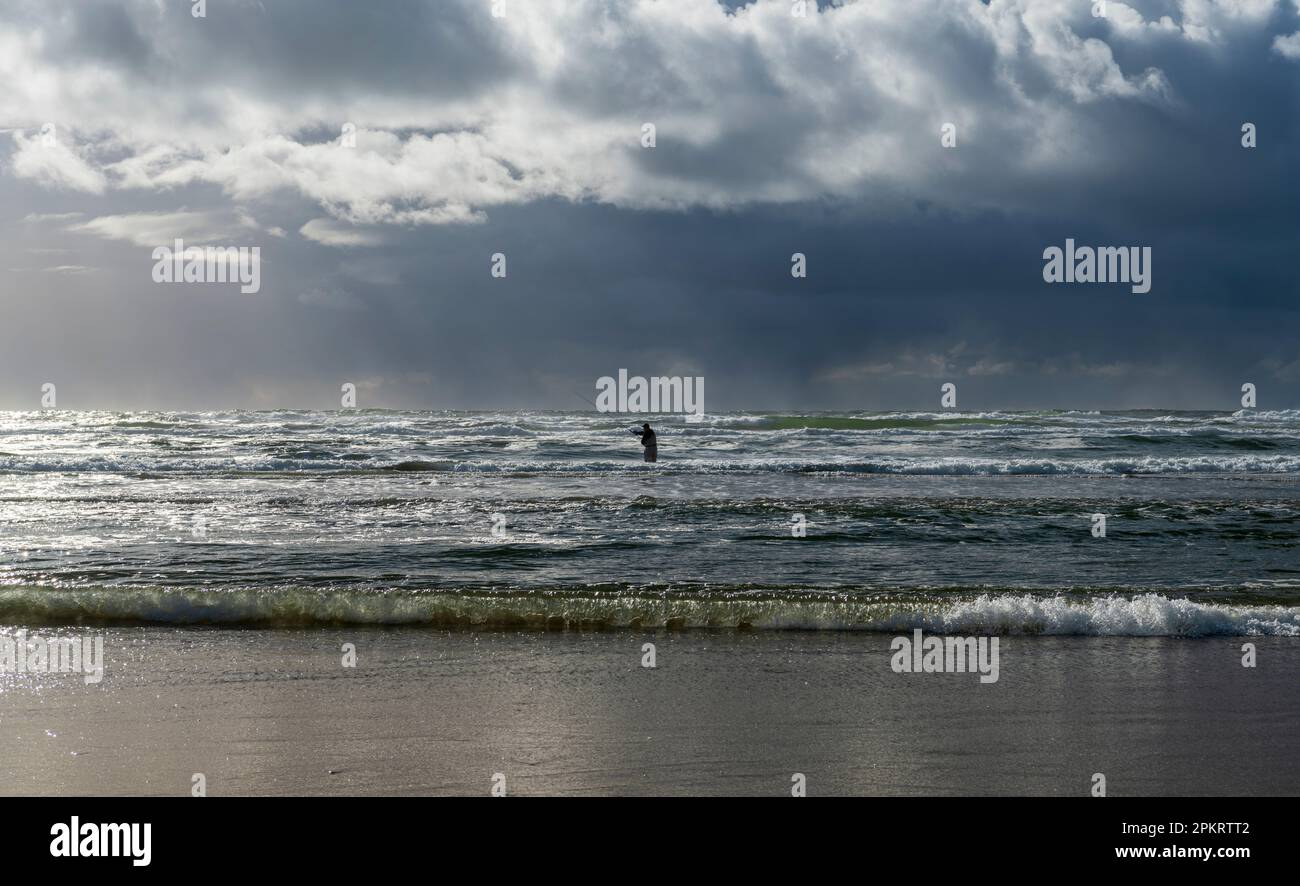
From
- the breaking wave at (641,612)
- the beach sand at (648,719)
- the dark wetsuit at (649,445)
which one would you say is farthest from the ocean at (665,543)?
the dark wetsuit at (649,445)

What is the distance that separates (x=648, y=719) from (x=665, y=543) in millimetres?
7382

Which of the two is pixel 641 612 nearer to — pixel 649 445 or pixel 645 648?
pixel 645 648

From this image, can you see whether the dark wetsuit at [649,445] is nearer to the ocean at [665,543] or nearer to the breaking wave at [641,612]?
the ocean at [665,543]

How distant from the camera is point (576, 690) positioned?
20.0ft

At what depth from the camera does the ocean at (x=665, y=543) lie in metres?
8.23

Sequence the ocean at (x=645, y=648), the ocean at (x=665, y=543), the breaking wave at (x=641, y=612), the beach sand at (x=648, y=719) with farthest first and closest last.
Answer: the ocean at (x=665, y=543) → the breaking wave at (x=641, y=612) → the ocean at (x=645, y=648) → the beach sand at (x=648, y=719)

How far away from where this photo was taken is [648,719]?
5.47 metres

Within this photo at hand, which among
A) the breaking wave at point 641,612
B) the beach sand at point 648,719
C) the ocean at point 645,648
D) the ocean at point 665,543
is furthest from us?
the ocean at point 665,543

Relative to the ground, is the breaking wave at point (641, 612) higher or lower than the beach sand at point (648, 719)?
higher

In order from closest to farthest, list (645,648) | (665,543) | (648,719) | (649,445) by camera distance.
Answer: (648,719), (645,648), (665,543), (649,445)

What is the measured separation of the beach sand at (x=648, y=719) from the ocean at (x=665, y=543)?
Result: 0.67 m

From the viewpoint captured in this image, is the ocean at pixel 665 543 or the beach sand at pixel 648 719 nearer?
the beach sand at pixel 648 719

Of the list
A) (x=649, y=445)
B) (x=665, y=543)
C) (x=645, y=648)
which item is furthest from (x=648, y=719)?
(x=649, y=445)
